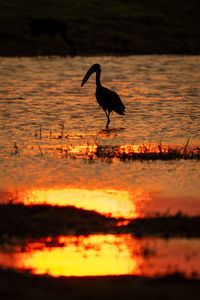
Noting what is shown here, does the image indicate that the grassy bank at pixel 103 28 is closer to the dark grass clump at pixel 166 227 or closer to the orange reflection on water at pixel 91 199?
the orange reflection on water at pixel 91 199

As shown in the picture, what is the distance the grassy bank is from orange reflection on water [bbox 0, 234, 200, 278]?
102 ft

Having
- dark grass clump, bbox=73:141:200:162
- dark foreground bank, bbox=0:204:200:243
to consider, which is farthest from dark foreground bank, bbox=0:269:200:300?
dark grass clump, bbox=73:141:200:162

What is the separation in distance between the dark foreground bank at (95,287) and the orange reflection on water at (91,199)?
225cm

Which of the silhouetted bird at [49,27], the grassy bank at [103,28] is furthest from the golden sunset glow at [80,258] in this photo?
the silhouetted bird at [49,27]

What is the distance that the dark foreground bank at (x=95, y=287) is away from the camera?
18.8 feet

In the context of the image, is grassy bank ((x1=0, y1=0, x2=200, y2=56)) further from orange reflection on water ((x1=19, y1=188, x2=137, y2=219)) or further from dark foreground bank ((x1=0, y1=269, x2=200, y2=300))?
dark foreground bank ((x1=0, y1=269, x2=200, y2=300))

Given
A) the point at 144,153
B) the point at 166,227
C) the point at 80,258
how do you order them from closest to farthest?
the point at 80,258 → the point at 166,227 → the point at 144,153

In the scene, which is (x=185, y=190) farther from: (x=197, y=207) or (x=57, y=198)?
(x=57, y=198)

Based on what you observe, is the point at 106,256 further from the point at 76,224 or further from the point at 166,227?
the point at 166,227

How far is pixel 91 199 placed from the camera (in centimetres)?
931

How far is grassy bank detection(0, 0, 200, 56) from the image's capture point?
40.6m

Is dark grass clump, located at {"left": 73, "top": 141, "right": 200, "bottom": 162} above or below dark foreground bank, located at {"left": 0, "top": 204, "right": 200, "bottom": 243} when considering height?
below

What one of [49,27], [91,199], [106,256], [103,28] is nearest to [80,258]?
[106,256]

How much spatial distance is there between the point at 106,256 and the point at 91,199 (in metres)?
2.20
